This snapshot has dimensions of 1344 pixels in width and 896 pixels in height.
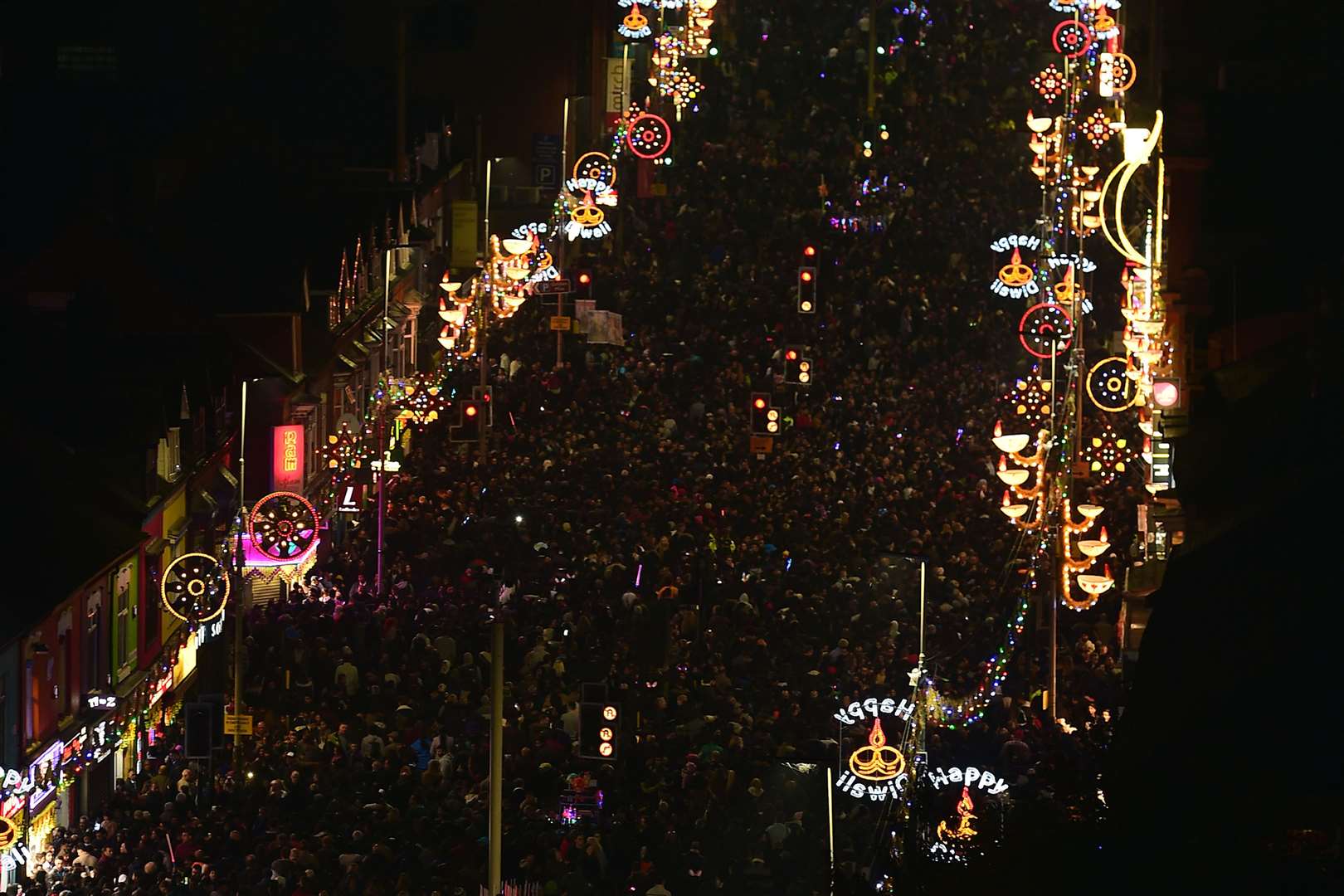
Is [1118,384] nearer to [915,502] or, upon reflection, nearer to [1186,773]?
[915,502]

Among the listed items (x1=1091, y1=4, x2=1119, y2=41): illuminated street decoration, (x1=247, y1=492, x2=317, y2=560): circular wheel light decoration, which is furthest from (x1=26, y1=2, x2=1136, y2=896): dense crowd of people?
(x1=1091, y1=4, x2=1119, y2=41): illuminated street decoration

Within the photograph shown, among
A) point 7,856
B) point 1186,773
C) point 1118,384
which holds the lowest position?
point 1186,773

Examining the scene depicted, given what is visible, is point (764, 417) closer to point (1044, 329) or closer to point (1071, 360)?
point (1044, 329)

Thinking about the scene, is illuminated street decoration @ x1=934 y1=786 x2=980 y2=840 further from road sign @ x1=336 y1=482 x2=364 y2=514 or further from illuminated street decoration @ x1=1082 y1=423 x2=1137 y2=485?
road sign @ x1=336 y1=482 x2=364 y2=514

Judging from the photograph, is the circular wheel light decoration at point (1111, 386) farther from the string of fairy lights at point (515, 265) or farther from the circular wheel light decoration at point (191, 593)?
the string of fairy lights at point (515, 265)

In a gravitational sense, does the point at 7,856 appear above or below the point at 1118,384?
below

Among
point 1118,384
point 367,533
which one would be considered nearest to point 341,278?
point 367,533

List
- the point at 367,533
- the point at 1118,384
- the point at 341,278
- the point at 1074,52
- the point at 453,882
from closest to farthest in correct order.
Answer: the point at 453,882
the point at 1118,384
the point at 367,533
the point at 1074,52
the point at 341,278

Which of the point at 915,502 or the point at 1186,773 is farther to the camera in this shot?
the point at 915,502
